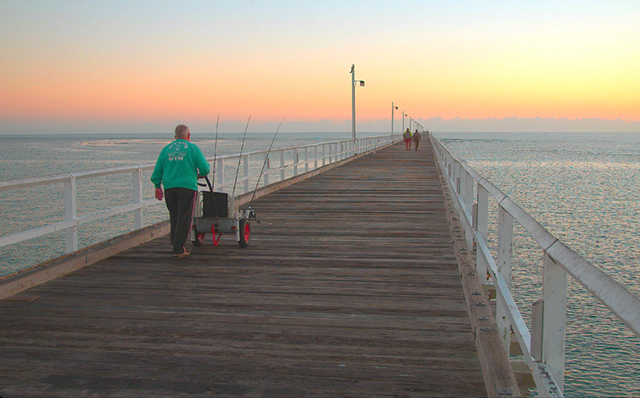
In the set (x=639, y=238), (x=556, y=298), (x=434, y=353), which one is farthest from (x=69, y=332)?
(x=639, y=238)

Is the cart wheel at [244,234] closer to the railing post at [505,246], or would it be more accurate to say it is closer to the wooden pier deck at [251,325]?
the wooden pier deck at [251,325]

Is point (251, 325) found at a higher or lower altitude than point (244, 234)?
lower

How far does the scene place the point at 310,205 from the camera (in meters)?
12.2

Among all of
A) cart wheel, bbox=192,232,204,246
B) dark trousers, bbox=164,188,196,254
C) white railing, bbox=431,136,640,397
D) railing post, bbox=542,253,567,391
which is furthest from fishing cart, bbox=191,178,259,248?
railing post, bbox=542,253,567,391

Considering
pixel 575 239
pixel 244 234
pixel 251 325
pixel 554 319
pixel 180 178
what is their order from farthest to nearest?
pixel 575 239, pixel 244 234, pixel 180 178, pixel 251 325, pixel 554 319

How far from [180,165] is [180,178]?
0.15 meters

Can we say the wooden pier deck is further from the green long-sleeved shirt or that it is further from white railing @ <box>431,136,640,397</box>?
the green long-sleeved shirt

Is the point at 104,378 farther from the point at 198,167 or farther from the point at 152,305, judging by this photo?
the point at 198,167

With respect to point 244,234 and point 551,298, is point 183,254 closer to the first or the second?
point 244,234

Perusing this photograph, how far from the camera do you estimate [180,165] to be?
6742 millimetres

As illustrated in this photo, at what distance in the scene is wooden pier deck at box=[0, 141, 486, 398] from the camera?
344cm

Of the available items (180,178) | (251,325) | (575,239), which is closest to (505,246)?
(251,325)

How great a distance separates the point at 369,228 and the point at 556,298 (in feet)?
22.4

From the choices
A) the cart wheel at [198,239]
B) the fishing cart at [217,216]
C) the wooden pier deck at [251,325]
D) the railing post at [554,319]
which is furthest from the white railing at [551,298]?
the cart wheel at [198,239]
